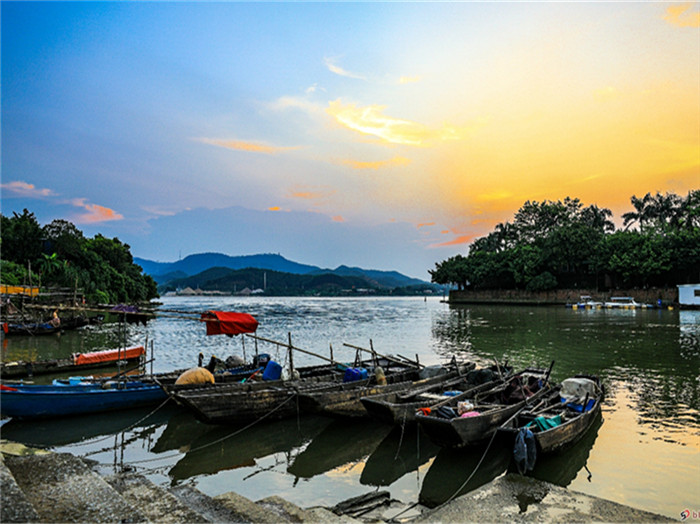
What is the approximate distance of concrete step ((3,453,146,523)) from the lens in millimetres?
4902

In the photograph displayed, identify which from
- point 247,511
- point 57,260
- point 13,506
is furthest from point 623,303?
point 57,260

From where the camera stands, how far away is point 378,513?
25.2ft

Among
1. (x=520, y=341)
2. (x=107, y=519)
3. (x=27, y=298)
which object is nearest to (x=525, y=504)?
(x=107, y=519)

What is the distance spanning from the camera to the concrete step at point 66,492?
4902 mm

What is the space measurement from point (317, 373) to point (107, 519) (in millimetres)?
A: 11874

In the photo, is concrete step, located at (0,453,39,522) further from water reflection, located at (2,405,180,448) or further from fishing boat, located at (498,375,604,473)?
fishing boat, located at (498,375,604,473)

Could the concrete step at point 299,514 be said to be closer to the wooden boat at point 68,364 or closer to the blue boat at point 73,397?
the blue boat at point 73,397

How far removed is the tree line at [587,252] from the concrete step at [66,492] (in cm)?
7203

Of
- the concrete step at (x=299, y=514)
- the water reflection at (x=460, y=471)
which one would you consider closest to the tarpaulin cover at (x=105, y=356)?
the concrete step at (x=299, y=514)

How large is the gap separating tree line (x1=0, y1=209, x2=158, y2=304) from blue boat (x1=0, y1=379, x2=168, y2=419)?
45833 millimetres

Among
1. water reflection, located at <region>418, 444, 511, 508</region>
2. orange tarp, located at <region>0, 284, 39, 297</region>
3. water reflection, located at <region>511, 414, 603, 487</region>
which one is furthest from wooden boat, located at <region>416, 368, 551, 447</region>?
orange tarp, located at <region>0, 284, 39, 297</region>

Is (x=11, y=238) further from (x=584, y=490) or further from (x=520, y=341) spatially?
(x=584, y=490)

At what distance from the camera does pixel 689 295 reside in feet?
191

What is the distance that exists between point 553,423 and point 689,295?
62541 mm
